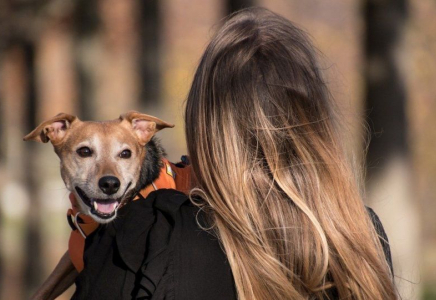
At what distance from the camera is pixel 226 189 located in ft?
8.89

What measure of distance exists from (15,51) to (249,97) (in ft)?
34.7

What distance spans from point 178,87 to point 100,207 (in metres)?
3.93

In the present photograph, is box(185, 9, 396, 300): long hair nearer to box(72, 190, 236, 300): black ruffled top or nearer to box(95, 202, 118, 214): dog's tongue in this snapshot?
box(72, 190, 236, 300): black ruffled top

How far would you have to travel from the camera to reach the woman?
8.52 ft

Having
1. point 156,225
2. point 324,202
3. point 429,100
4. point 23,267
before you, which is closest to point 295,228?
point 324,202

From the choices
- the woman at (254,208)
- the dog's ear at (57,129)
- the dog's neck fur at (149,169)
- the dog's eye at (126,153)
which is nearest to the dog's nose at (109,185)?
the dog's neck fur at (149,169)

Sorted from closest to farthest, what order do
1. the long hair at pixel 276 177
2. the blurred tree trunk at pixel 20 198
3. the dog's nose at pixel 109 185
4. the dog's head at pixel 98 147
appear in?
the long hair at pixel 276 177
the dog's nose at pixel 109 185
the dog's head at pixel 98 147
the blurred tree trunk at pixel 20 198

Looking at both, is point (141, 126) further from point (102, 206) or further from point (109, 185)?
point (102, 206)

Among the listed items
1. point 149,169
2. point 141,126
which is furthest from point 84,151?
point 149,169

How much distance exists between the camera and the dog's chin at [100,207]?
355 cm

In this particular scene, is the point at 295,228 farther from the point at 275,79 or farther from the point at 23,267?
the point at 23,267

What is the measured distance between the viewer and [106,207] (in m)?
3.70

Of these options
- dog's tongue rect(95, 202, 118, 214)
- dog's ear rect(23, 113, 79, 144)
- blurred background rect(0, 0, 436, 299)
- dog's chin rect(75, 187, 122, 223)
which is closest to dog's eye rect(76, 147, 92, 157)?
dog's ear rect(23, 113, 79, 144)

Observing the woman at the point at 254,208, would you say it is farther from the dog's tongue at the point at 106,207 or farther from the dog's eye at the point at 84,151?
the dog's eye at the point at 84,151
